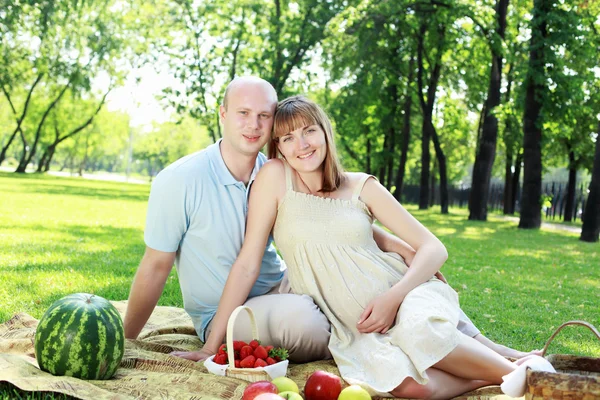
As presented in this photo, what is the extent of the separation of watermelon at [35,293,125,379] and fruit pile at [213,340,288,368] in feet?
2.17

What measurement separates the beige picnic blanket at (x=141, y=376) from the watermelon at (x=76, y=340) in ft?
0.28

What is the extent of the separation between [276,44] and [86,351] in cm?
2602

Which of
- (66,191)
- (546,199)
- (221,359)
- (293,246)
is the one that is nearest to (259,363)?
(221,359)

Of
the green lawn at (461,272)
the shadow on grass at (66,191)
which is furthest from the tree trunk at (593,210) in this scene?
the shadow on grass at (66,191)

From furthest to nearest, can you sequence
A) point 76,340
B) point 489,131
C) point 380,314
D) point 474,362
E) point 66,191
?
point 66,191 → point 489,131 → point 380,314 → point 474,362 → point 76,340

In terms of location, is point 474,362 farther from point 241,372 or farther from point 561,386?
point 241,372

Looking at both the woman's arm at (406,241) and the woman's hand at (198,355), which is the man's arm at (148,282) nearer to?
the woman's hand at (198,355)

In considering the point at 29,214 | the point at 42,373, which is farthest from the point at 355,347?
the point at 29,214

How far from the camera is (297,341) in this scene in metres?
4.39

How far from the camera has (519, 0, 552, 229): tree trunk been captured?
1925 centimetres

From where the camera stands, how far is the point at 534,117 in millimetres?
19875

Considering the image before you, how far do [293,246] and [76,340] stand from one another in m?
1.59

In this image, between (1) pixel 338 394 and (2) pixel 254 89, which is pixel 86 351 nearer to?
(1) pixel 338 394

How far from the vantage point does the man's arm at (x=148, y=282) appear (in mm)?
4664
